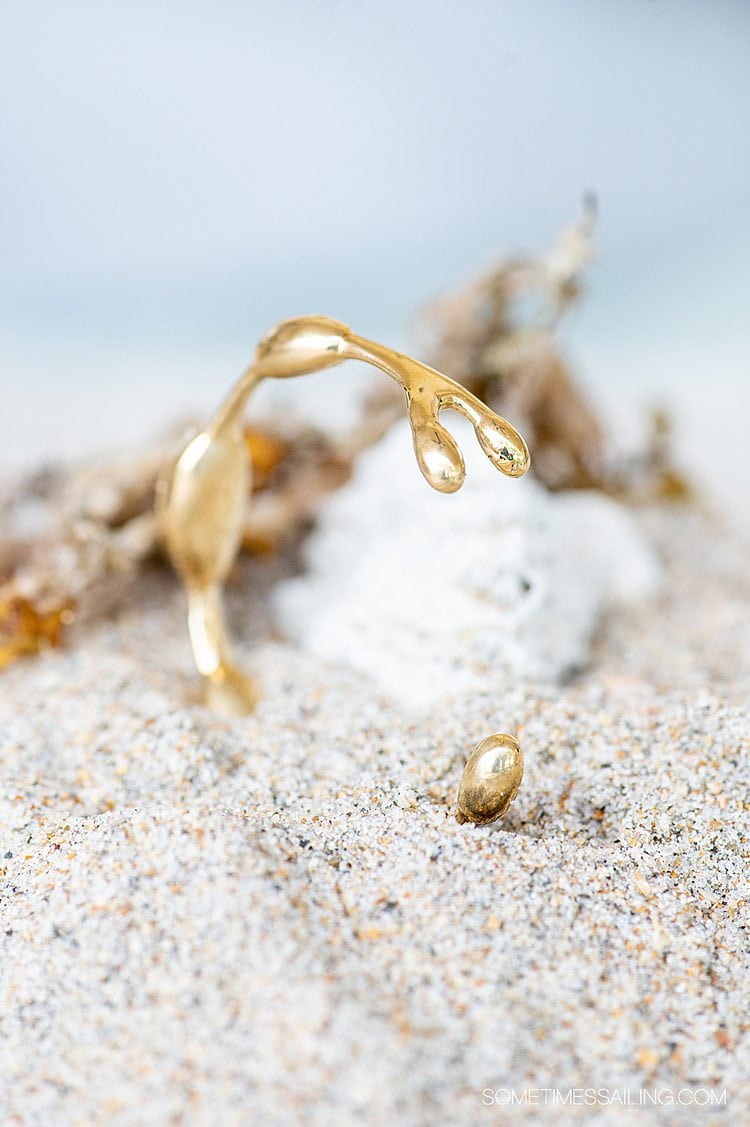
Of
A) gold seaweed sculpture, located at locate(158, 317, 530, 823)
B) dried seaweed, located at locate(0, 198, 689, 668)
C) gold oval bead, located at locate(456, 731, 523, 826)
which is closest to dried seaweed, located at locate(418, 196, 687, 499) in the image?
dried seaweed, located at locate(0, 198, 689, 668)

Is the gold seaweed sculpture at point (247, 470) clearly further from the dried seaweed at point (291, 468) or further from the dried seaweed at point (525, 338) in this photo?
the dried seaweed at point (525, 338)

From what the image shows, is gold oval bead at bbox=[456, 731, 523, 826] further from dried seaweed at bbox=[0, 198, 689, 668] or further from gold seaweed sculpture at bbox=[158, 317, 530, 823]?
dried seaweed at bbox=[0, 198, 689, 668]

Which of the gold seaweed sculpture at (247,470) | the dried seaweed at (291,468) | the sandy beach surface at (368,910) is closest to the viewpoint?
the sandy beach surface at (368,910)

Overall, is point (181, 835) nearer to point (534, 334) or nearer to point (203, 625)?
point (203, 625)

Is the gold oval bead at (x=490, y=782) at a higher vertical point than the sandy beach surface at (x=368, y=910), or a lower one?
higher

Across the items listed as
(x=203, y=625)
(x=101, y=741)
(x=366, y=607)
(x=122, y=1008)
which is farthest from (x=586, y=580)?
(x=122, y=1008)

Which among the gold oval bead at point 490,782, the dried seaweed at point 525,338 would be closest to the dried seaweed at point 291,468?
the dried seaweed at point 525,338

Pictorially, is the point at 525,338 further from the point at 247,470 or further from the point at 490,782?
the point at 490,782
